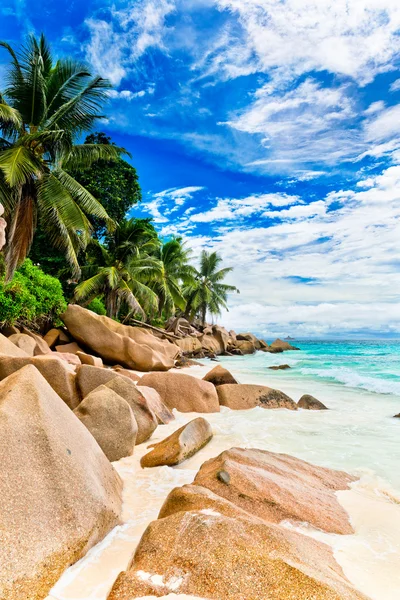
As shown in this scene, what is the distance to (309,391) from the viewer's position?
1212 cm

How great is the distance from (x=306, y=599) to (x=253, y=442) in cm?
404

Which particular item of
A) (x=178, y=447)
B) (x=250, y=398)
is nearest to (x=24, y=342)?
(x=250, y=398)

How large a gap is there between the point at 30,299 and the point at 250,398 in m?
7.84

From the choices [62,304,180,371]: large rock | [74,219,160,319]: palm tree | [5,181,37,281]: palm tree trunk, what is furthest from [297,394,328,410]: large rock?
[74,219,160,319]: palm tree

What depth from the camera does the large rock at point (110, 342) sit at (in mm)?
12681

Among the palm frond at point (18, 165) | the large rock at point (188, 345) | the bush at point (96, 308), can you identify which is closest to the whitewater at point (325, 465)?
the palm frond at point (18, 165)

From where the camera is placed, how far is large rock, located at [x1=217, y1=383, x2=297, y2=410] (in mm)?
8102

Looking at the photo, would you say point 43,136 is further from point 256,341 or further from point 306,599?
point 256,341

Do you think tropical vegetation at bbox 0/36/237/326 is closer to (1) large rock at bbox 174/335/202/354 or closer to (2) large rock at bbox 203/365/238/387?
(2) large rock at bbox 203/365/238/387

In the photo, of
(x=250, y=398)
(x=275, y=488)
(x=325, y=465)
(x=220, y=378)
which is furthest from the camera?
(x=220, y=378)

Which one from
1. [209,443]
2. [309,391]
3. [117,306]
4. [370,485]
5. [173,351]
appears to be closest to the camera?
[370,485]

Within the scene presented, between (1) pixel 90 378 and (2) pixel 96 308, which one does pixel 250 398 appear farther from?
(2) pixel 96 308

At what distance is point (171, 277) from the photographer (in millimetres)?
28906

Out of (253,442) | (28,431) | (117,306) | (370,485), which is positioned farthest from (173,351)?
(28,431)
